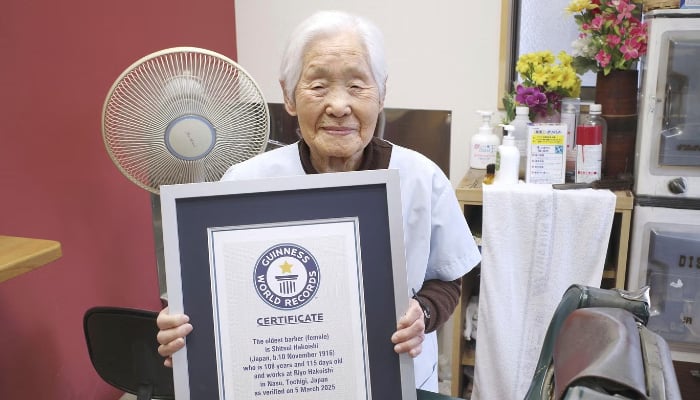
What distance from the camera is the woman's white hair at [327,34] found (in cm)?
103

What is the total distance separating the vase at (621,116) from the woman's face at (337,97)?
1.29m

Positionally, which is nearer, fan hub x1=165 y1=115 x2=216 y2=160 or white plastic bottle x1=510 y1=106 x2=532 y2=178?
fan hub x1=165 y1=115 x2=216 y2=160

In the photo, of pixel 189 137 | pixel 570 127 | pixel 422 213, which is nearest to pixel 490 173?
pixel 570 127

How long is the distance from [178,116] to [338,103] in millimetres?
489

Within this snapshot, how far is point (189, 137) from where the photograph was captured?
4.38 ft

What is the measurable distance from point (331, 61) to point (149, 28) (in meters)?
1.31

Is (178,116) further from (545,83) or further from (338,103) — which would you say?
(545,83)

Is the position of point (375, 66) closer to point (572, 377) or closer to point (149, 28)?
point (572, 377)

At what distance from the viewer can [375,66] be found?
106 cm

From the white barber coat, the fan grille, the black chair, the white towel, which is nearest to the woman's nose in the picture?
the white barber coat

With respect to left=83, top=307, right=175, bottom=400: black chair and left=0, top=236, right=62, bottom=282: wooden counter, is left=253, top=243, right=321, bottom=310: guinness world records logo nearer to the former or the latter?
left=0, top=236, right=62, bottom=282: wooden counter

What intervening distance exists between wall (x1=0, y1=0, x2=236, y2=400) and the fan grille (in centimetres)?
46

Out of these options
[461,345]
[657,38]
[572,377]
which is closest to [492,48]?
[657,38]

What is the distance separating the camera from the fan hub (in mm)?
1333
